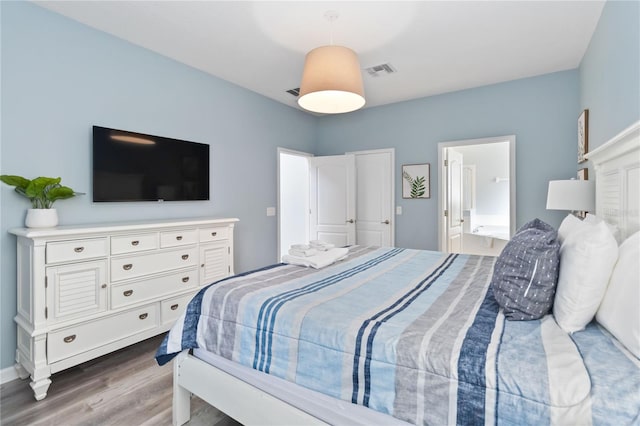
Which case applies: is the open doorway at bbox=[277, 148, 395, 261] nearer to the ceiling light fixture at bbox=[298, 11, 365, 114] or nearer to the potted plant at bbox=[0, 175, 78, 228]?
the ceiling light fixture at bbox=[298, 11, 365, 114]

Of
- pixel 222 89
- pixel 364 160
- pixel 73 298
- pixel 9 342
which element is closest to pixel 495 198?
A: pixel 364 160

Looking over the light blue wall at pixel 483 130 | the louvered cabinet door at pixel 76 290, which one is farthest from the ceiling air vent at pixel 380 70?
the louvered cabinet door at pixel 76 290

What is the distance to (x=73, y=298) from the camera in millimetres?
2209

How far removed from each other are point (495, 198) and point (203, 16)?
600 centimetres

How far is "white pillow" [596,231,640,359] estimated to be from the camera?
96 centimetres

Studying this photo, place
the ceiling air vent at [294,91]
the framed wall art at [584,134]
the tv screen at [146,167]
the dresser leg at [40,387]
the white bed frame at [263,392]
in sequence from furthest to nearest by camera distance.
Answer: the ceiling air vent at [294,91] < the framed wall art at [584,134] < the tv screen at [146,167] < the dresser leg at [40,387] < the white bed frame at [263,392]

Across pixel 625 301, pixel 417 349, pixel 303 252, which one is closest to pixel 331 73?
pixel 303 252

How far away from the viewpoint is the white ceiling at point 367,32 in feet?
7.79

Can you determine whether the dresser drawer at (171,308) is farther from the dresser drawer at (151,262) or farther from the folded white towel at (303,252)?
the folded white towel at (303,252)

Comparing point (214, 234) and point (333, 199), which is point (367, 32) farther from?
point (333, 199)

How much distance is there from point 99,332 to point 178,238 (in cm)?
90

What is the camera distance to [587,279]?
115cm

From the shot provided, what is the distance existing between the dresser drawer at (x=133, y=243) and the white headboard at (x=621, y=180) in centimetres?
309

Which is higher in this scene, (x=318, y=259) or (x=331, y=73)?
(x=331, y=73)
